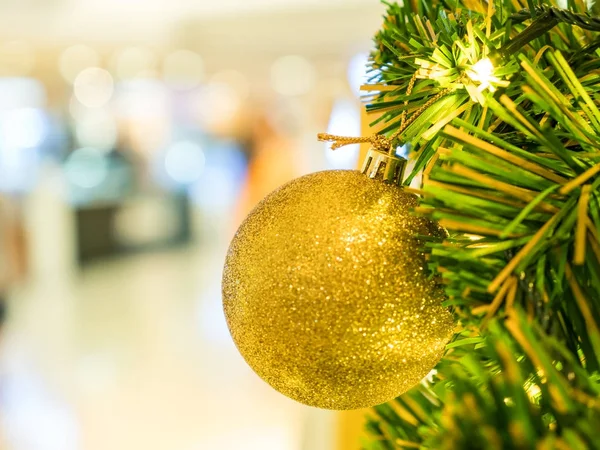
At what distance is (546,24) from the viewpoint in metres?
0.29

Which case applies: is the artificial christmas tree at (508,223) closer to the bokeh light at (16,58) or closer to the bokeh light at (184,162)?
the bokeh light at (16,58)

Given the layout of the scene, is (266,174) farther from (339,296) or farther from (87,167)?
(339,296)

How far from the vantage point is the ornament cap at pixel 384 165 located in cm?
31

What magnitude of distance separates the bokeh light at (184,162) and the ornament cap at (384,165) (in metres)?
5.12

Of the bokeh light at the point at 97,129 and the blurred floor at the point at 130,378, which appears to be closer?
the blurred floor at the point at 130,378

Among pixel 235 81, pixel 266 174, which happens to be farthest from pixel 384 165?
pixel 235 81

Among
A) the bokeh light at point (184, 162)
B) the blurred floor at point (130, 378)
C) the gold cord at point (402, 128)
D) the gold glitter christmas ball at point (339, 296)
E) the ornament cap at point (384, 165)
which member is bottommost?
the blurred floor at point (130, 378)

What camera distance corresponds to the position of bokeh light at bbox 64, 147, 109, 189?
457 cm

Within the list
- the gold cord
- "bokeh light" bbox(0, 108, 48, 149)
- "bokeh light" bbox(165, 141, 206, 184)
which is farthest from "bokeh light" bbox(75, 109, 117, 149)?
the gold cord

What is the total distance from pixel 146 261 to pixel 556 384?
4630 millimetres

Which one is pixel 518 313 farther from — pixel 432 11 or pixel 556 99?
pixel 432 11

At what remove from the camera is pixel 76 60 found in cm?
509

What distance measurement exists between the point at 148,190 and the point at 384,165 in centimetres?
496

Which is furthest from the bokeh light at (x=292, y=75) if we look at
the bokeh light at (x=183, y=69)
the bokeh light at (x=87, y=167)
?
the bokeh light at (x=87, y=167)
